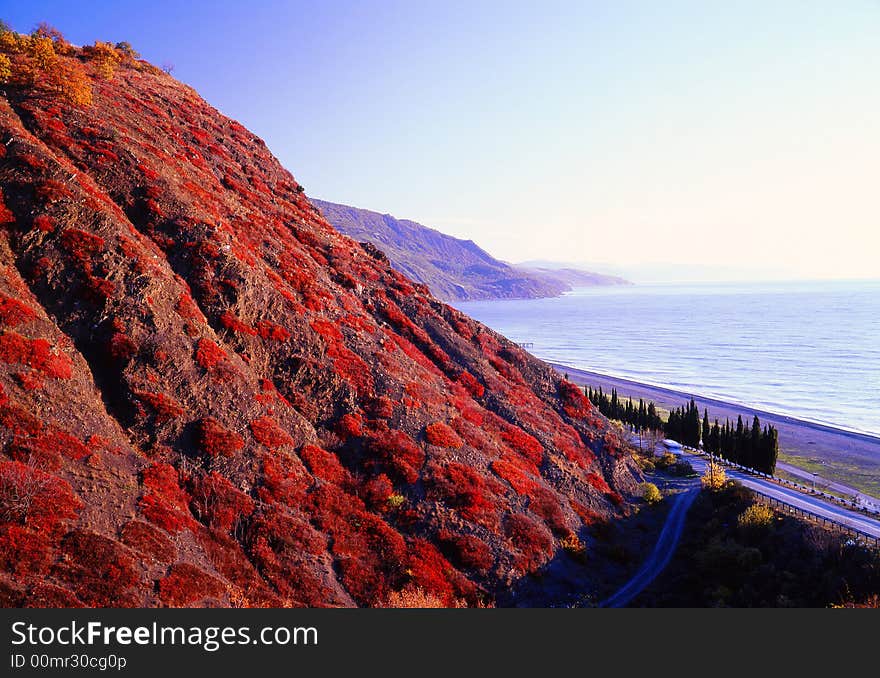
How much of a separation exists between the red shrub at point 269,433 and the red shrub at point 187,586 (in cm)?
984

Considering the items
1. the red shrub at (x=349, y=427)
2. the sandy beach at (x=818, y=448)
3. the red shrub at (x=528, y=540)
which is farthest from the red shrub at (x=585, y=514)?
the sandy beach at (x=818, y=448)

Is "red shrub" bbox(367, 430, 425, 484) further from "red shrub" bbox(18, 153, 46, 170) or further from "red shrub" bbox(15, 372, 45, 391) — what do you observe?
"red shrub" bbox(18, 153, 46, 170)

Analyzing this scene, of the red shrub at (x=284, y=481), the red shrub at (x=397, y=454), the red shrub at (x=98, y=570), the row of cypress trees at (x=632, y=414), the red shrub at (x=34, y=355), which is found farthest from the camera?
the row of cypress trees at (x=632, y=414)

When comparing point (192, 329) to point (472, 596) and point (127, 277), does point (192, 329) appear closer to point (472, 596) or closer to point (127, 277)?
point (127, 277)

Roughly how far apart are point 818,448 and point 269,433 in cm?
9116

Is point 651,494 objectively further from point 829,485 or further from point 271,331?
point 271,331

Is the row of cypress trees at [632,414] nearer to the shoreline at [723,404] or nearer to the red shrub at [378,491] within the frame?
the shoreline at [723,404]

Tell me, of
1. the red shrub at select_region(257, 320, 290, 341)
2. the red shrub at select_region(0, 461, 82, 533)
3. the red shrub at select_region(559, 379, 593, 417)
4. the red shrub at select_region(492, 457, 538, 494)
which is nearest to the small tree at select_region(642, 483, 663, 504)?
the red shrub at select_region(559, 379, 593, 417)

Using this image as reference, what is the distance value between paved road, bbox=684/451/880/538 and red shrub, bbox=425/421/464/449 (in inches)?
1375

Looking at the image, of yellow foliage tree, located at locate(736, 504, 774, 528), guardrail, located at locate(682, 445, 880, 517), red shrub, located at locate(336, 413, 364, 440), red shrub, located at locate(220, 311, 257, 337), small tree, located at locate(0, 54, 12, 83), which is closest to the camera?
red shrub, located at locate(336, 413, 364, 440)

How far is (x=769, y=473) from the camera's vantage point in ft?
210

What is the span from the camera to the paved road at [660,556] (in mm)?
35875

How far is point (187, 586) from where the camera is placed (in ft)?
76.8

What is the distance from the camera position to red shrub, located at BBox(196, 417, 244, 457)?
30.9 m
